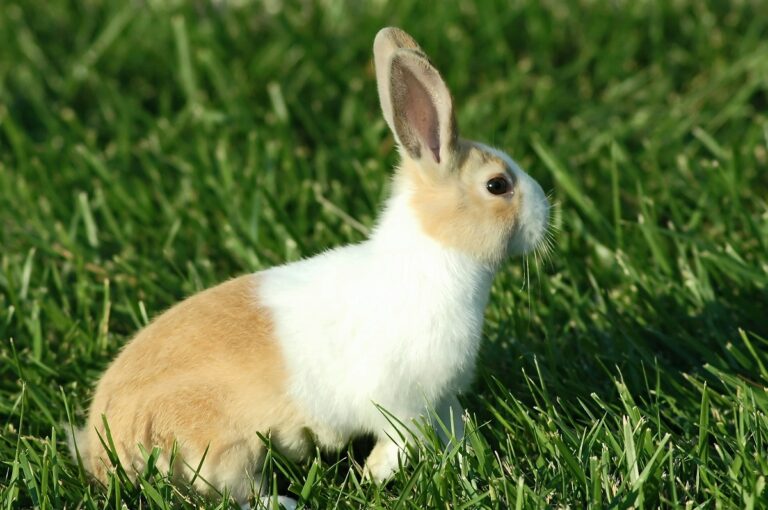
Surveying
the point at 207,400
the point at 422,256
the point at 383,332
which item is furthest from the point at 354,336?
the point at 207,400

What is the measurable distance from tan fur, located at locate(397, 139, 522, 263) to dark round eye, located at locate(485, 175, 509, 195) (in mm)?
15

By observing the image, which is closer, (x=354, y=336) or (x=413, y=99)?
(x=354, y=336)

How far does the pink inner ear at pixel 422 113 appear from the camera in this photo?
3367mm

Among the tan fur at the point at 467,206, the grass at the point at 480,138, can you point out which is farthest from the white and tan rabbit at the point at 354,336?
the grass at the point at 480,138

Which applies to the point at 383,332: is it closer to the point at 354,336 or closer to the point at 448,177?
the point at 354,336

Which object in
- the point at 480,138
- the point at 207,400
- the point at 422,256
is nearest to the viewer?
the point at 207,400

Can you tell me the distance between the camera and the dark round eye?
3385mm

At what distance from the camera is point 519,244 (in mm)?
3439

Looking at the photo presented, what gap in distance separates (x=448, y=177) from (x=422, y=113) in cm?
21

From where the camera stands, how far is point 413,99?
339 centimetres

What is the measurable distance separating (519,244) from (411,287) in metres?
0.39

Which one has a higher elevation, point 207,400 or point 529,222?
point 529,222

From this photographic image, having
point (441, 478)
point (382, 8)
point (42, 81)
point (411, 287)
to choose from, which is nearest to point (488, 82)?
point (382, 8)

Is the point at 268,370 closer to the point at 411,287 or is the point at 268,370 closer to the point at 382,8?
the point at 411,287
